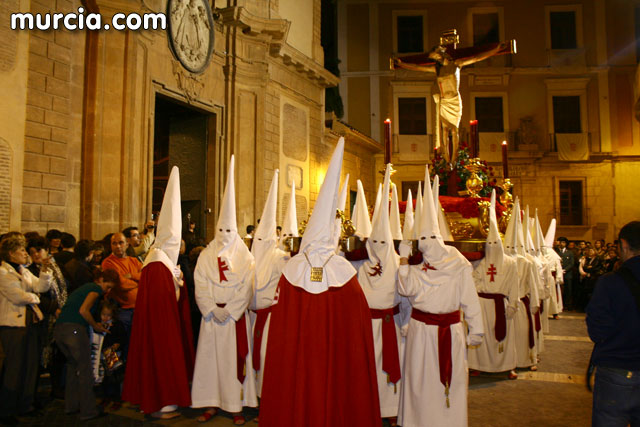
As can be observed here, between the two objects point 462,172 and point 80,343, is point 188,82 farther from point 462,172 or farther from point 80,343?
point 80,343

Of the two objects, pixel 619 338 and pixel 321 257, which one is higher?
pixel 321 257

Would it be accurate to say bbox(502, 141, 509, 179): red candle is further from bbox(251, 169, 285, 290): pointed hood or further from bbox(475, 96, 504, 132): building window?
bbox(475, 96, 504, 132): building window

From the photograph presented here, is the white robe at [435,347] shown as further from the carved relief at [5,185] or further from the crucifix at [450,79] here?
the carved relief at [5,185]

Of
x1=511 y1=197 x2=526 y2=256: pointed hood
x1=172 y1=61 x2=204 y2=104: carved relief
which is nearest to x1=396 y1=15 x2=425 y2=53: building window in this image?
x1=172 y1=61 x2=204 y2=104: carved relief

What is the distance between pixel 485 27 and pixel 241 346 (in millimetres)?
22539

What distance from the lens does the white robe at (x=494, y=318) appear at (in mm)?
6656

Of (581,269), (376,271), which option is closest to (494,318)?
(376,271)

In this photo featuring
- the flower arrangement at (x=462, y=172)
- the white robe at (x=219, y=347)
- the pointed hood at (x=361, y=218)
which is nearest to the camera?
the white robe at (x=219, y=347)

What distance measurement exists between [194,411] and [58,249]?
3075mm

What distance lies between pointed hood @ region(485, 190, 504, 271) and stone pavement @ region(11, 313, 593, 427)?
60.9 inches

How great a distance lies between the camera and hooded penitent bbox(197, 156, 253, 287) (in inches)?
199

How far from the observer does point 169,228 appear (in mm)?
5316

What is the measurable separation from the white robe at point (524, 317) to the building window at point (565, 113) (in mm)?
17797

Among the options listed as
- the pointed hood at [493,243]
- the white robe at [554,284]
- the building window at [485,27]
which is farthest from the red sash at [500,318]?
the building window at [485,27]
